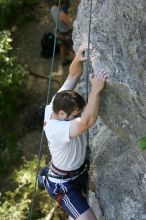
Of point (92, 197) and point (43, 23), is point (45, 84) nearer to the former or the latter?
point (43, 23)

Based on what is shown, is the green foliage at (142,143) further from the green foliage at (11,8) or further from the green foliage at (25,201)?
the green foliage at (11,8)

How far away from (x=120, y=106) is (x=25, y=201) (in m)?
3.69

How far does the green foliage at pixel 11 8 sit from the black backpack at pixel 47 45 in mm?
828

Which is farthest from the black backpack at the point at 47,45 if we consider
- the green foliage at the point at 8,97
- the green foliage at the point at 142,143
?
the green foliage at the point at 142,143

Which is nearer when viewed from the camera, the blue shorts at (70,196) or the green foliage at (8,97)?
the blue shorts at (70,196)

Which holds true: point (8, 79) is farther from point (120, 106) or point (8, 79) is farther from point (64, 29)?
point (120, 106)

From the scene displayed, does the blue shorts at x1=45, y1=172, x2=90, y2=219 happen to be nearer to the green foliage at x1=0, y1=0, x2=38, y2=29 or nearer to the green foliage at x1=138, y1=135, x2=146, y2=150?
the green foliage at x1=138, y1=135, x2=146, y2=150

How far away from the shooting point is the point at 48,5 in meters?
11.5

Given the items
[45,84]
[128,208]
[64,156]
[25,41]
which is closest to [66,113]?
[64,156]

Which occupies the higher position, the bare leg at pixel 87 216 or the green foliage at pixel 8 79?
the green foliage at pixel 8 79

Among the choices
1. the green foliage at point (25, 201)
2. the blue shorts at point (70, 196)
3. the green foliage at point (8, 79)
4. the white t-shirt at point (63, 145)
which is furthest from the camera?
the green foliage at point (8, 79)

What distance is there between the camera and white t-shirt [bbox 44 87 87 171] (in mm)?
4047

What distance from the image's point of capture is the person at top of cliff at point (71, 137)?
3945 millimetres

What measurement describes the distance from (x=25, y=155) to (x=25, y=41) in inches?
119
